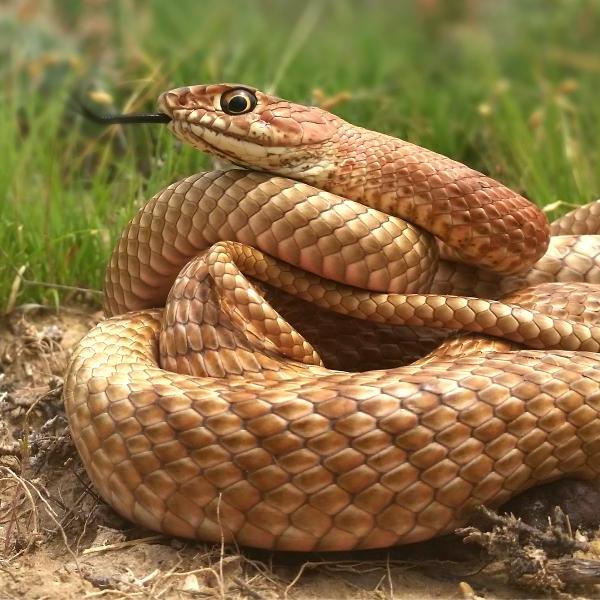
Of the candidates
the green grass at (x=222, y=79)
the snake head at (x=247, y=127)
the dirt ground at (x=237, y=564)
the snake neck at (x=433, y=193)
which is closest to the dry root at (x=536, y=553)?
the dirt ground at (x=237, y=564)

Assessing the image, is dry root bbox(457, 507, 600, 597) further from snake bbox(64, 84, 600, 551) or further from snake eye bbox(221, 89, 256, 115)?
snake eye bbox(221, 89, 256, 115)

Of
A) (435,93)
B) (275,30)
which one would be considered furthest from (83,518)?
(275,30)

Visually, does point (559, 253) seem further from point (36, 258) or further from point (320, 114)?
point (36, 258)

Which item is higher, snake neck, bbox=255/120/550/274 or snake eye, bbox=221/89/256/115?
snake eye, bbox=221/89/256/115

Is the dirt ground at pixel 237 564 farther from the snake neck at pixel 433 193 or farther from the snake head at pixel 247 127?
the snake head at pixel 247 127

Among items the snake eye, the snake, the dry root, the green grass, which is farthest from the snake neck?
the green grass

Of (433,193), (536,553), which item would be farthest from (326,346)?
(536,553)

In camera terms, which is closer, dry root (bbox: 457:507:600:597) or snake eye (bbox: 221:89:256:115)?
dry root (bbox: 457:507:600:597)
